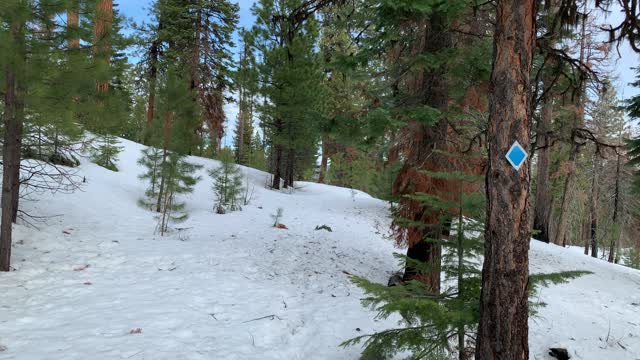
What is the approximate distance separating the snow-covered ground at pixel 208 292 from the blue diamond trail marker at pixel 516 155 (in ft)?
6.92

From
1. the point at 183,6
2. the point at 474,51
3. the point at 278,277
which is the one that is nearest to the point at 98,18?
the point at 278,277

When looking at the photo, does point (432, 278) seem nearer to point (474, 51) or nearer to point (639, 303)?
point (474, 51)

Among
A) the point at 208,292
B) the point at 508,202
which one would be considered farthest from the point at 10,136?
the point at 508,202

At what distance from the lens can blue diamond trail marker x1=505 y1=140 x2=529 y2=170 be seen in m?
2.74

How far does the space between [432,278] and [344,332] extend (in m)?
1.41

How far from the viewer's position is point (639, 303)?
8.07m

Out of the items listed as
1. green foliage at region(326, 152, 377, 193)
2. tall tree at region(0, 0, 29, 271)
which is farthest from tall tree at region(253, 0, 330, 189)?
tall tree at region(0, 0, 29, 271)

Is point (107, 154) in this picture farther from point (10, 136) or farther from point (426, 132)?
point (426, 132)

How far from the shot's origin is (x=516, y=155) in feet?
9.03

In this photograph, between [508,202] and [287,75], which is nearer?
[508,202]

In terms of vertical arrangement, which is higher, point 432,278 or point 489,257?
point 489,257

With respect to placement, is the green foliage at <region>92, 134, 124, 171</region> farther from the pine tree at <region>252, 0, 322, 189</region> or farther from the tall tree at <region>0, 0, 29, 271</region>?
the tall tree at <region>0, 0, 29, 271</region>

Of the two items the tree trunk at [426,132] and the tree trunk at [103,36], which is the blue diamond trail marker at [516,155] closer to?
the tree trunk at [426,132]

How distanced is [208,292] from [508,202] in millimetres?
4581
